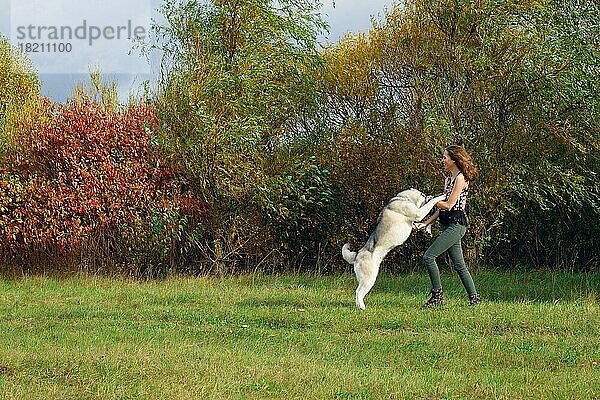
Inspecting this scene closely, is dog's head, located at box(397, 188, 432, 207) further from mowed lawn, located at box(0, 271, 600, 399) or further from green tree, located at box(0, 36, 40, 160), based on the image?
A: green tree, located at box(0, 36, 40, 160)

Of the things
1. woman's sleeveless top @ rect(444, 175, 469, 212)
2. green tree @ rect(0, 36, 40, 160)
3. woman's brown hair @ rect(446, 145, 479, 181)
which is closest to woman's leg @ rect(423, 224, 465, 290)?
woman's sleeveless top @ rect(444, 175, 469, 212)

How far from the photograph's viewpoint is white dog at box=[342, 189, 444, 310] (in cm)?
1134

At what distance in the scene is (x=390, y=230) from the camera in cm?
1140

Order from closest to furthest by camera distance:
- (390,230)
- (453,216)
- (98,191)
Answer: (453,216), (390,230), (98,191)

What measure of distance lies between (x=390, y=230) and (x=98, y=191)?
8223mm

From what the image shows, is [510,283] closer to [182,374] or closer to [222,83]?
[222,83]

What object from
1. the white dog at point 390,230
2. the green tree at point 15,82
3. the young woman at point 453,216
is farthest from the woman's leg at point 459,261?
the green tree at point 15,82

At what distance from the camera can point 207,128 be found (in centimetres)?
Result: 1662

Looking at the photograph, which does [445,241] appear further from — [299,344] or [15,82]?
[15,82]

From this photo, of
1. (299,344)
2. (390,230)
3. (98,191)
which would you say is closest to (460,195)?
(390,230)

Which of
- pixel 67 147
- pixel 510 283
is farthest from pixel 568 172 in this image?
pixel 67 147

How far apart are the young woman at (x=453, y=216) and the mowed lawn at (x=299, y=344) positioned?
1.38 feet

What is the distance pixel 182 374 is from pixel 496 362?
2986 mm

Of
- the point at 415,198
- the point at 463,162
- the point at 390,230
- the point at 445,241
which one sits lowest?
the point at 445,241
